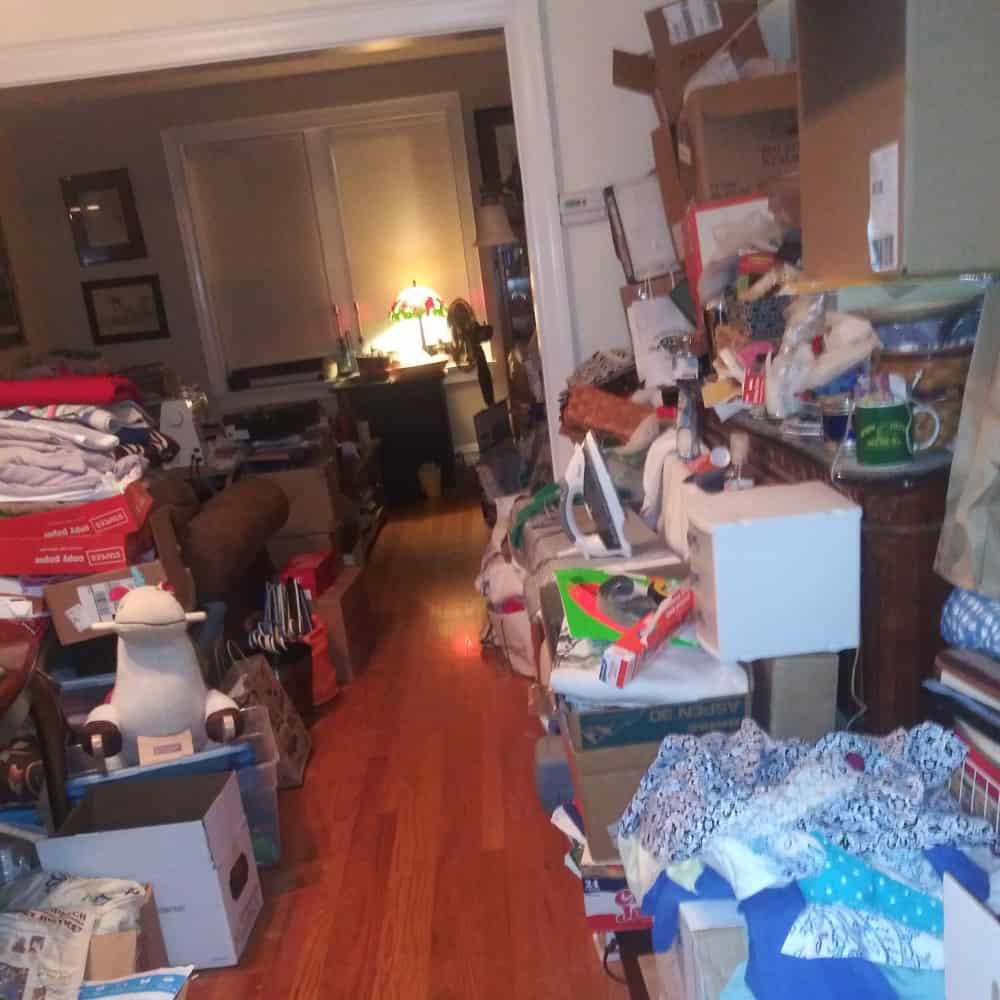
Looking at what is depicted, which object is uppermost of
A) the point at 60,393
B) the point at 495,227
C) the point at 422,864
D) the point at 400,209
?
the point at 400,209

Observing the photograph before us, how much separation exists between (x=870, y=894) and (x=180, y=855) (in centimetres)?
127

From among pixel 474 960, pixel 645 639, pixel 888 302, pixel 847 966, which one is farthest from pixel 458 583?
pixel 847 966

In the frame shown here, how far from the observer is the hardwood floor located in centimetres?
167

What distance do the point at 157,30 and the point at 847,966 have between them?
2.46 metres

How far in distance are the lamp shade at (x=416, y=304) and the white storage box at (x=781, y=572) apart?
4240mm

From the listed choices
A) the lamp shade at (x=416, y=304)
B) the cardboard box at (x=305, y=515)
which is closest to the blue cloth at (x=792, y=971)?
the cardboard box at (x=305, y=515)

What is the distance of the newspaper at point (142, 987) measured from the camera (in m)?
1.35

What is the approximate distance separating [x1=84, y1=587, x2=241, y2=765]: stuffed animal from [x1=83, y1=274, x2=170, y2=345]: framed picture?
3.55m

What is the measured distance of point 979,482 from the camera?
950mm

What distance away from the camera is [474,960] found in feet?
5.52

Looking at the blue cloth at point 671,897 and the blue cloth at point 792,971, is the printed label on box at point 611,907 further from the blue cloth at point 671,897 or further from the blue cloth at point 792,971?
the blue cloth at point 792,971

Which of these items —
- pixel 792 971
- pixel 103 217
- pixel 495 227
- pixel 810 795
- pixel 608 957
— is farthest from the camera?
pixel 103 217

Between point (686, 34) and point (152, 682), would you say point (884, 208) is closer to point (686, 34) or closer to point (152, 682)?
point (686, 34)

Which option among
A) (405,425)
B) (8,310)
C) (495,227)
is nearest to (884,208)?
(495,227)
